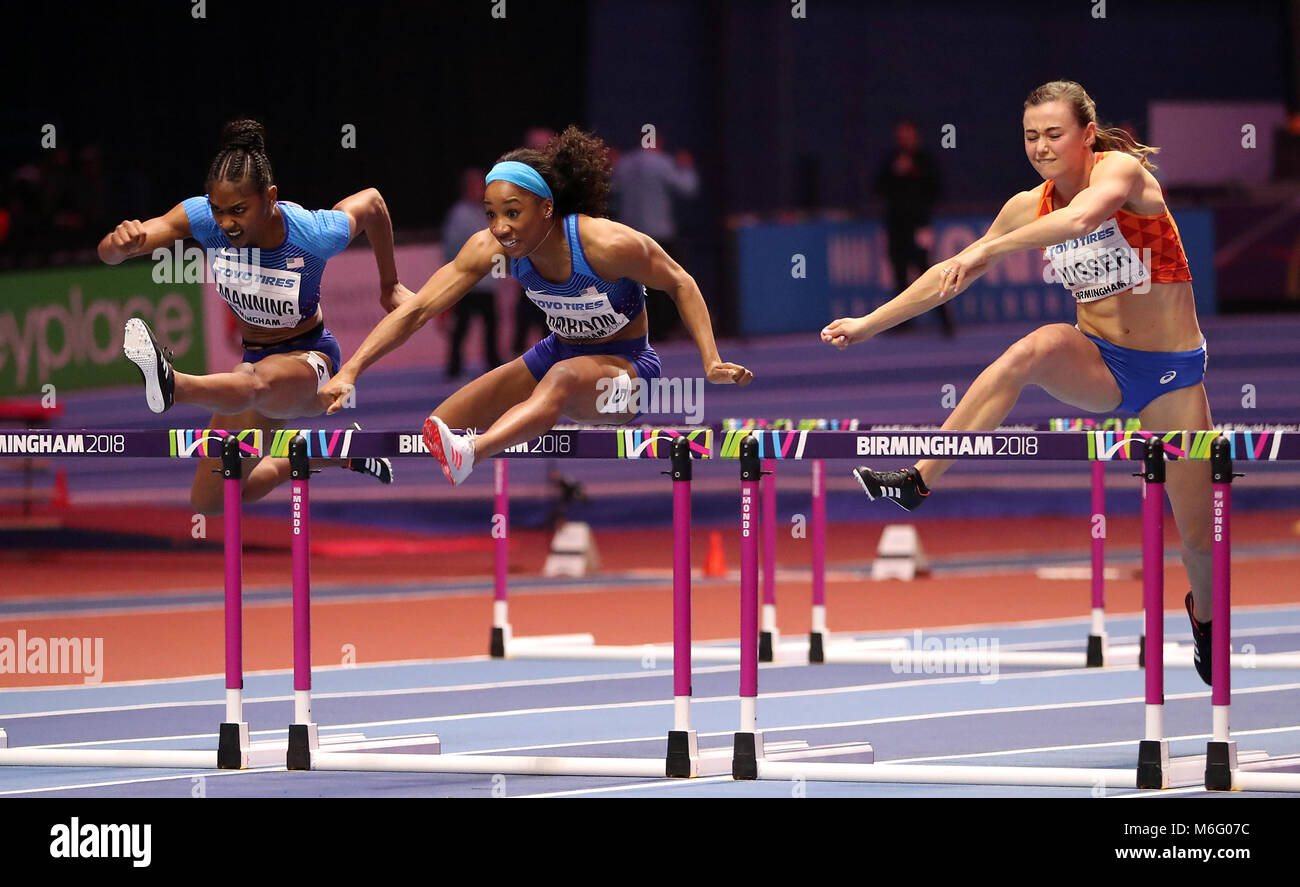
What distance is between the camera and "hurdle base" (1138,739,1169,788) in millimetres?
6348

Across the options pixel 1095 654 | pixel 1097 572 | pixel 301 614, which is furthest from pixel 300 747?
pixel 1095 654

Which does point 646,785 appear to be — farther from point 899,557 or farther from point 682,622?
point 899,557

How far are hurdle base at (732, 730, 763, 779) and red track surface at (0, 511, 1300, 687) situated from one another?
14.1ft

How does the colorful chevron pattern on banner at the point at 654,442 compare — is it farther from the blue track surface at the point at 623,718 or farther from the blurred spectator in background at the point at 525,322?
the blurred spectator in background at the point at 525,322

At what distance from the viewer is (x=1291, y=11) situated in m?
21.5

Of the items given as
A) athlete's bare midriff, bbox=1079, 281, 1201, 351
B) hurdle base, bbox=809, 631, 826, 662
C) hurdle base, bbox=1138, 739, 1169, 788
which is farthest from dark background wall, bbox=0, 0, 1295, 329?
hurdle base, bbox=1138, 739, 1169, 788

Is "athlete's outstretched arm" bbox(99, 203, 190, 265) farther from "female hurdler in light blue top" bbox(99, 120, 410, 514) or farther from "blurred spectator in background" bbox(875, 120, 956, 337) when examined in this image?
"blurred spectator in background" bbox(875, 120, 956, 337)

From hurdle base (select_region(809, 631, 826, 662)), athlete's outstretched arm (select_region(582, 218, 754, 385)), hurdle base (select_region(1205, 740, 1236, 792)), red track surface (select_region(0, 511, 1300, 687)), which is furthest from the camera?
red track surface (select_region(0, 511, 1300, 687))

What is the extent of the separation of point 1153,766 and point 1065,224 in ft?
5.94

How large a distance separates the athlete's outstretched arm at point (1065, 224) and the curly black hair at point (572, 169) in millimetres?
1485

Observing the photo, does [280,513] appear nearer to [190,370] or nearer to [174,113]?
[190,370]

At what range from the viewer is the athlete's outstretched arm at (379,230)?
25.1 feet

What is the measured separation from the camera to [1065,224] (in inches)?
255

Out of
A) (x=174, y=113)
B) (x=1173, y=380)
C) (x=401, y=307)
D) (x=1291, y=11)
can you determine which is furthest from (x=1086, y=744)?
(x=1291, y=11)
